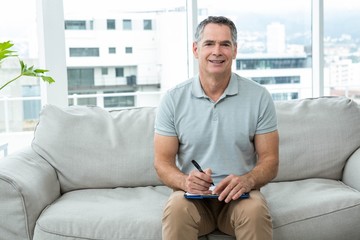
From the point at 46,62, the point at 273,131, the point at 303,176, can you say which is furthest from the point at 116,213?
the point at 46,62

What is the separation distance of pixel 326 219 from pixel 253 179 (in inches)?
15.0

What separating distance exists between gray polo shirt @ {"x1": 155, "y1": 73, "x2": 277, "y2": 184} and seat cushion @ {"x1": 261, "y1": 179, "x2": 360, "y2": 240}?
0.82 feet

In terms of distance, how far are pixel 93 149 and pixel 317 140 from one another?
1.24 metres

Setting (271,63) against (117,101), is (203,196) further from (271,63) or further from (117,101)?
(117,101)

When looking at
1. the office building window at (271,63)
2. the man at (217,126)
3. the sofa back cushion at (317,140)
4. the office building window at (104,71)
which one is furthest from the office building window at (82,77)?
the man at (217,126)

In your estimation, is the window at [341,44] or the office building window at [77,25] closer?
the window at [341,44]

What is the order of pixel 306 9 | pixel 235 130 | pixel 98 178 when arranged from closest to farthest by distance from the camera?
pixel 235 130 < pixel 98 178 < pixel 306 9

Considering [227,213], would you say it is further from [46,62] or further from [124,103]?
[124,103]

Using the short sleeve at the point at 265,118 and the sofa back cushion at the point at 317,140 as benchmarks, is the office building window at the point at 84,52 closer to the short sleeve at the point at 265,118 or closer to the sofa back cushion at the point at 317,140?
the sofa back cushion at the point at 317,140

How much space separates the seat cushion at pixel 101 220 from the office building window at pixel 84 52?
3123 millimetres

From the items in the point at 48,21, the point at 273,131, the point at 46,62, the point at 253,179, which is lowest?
the point at 253,179

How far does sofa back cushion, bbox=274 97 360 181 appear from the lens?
2615 millimetres

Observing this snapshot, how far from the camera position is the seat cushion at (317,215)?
2045 millimetres

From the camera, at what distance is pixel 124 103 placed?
19.7ft
